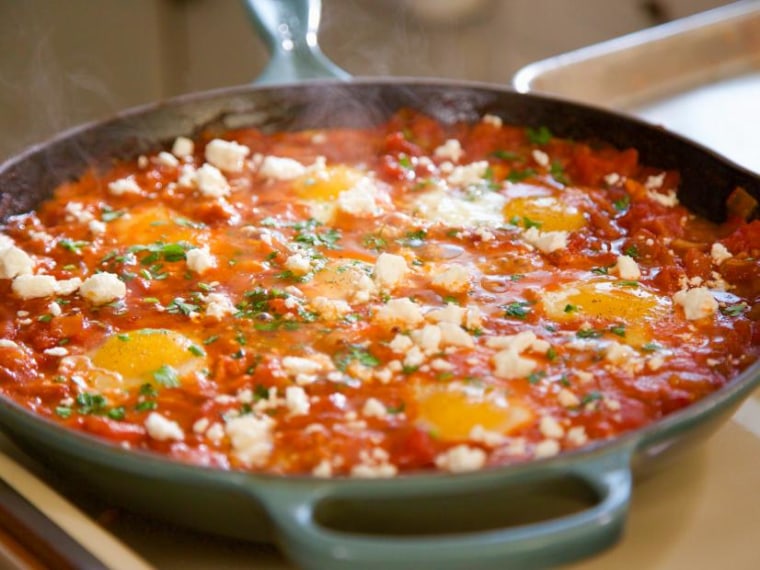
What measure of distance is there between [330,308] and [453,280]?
11.7 inches

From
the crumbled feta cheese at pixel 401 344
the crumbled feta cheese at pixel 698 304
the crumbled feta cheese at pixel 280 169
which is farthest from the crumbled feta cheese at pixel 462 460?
the crumbled feta cheese at pixel 280 169

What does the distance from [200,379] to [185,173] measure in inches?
41.3

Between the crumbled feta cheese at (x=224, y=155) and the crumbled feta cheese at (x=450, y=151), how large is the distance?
588 millimetres

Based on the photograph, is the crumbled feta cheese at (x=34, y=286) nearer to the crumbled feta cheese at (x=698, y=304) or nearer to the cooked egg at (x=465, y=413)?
the cooked egg at (x=465, y=413)

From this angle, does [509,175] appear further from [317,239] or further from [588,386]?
[588,386]

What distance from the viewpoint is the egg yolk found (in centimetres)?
265

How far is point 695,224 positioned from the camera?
2668 millimetres

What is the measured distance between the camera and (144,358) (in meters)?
2.08

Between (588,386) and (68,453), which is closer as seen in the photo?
(68,453)

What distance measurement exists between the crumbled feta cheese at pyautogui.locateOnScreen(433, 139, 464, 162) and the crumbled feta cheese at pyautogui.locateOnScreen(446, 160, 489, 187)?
0.32 ft

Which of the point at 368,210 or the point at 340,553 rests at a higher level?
the point at 368,210

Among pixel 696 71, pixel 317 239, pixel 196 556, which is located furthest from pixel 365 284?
pixel 696 71

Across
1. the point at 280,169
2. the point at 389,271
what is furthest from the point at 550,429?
the point at 280,169

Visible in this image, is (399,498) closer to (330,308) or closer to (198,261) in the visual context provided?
(330,308)
